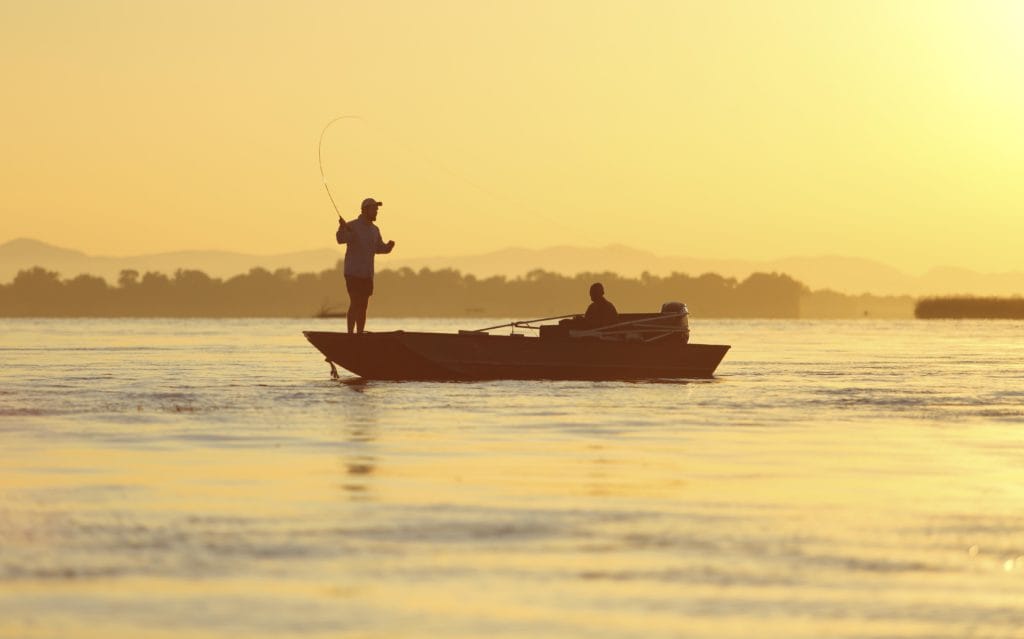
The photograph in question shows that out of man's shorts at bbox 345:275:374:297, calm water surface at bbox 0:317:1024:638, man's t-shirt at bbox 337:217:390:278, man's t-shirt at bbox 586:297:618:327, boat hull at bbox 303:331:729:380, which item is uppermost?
man's t-shirt at bbox 337:217:390:278

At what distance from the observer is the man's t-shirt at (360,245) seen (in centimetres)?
2669

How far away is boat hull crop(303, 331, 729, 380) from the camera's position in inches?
1053

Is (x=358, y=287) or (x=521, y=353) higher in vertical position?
(x=358, y=287)

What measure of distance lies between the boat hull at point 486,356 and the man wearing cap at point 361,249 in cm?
56

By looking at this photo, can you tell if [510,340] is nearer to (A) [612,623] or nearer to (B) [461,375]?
(B) [461,375]

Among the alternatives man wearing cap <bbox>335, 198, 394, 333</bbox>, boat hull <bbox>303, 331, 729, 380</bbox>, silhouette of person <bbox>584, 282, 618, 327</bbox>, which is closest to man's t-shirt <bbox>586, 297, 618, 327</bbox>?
silhouette of person <bbox>584, 282, 618, 327</bbox>

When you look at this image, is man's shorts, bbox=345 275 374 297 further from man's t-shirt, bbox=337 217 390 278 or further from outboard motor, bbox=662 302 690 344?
outboard motor, bbox=662 302 690 344

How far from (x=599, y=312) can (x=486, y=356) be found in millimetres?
2399

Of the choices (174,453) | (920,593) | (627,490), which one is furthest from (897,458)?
(920,593)

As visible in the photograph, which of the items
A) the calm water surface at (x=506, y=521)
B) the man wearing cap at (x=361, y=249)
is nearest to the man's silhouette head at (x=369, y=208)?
the man wearing cap at (x=361, y=249)

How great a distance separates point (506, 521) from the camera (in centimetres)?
1045

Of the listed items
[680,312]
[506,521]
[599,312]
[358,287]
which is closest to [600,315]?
[599,312]

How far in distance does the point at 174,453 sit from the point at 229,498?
358 cm

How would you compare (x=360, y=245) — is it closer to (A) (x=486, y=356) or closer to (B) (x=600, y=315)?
(A) (x=486, y=356)
